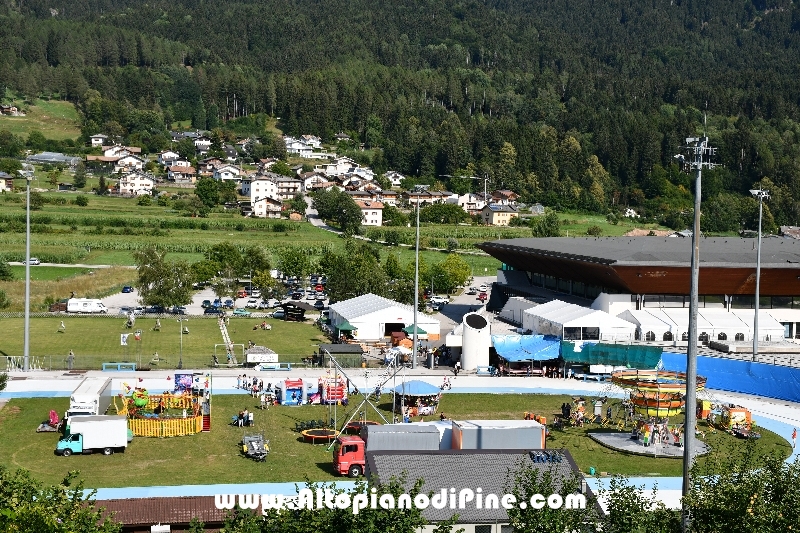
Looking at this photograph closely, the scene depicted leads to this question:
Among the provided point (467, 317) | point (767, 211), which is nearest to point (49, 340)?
point (467, 317)

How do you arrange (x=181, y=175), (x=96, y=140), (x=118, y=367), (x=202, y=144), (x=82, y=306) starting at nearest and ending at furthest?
(x=118, y=367)
(x=82, y=306)
(x=181, y=175)
(x=96, y=140)
(x=202, y=144)

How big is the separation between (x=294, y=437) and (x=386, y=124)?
14762cm

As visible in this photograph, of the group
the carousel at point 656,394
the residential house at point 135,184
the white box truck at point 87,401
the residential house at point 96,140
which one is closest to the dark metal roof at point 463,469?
the carousel at point 656,394

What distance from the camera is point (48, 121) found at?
162m

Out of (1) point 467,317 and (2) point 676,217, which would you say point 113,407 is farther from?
(2) point 676,217

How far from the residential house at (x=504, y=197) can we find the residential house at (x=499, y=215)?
3.96m

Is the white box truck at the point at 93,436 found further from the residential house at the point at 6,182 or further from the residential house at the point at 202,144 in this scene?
the residential house at the point at 202,144

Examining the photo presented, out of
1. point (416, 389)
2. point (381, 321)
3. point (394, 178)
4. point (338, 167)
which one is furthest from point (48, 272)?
point (394, 178)

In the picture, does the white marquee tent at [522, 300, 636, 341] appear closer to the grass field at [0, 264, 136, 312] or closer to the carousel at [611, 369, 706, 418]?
the carousel at [611, 369, 706, 418]

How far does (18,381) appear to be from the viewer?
3984 centimetres

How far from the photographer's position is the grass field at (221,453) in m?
27.3

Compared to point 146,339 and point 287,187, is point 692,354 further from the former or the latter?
point 287,187

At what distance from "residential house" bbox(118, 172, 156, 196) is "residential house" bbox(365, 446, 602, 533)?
346 feet

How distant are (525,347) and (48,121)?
441 feet
